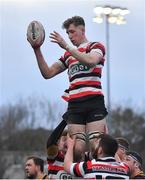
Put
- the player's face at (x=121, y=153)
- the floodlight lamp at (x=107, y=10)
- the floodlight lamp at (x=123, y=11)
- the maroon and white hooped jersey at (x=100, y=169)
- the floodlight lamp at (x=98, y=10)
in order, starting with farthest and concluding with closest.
→ 1. the floodlight lamp at (x=123, y=11)
2. the floodlight lamp at (x=107, y=10)
3. the floodlight lamp at (x=98, y=10)
4. the player's face at (x=121, y=153)
5. the maroon and white hooped jersey at (x=100, y=169)

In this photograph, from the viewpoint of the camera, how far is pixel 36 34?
6934mm

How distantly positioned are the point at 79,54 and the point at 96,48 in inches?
12.9

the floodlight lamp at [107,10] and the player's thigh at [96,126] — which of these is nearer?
the player's thigh at [96,126]

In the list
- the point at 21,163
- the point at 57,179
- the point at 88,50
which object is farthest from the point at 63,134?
the point at 21,163

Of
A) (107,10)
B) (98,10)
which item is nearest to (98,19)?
(98,10)

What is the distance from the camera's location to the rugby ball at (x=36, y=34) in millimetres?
6926

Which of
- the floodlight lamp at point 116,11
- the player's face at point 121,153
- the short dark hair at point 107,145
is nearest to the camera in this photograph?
the short dark hair at point 107,145

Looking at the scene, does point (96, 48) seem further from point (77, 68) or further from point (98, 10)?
point (98, 10)

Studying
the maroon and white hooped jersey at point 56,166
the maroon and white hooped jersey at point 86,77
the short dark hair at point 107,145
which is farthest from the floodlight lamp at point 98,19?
the short dark hair at point 107,145

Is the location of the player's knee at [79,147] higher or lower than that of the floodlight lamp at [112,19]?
lower

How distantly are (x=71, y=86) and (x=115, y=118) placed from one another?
44800 millimetres

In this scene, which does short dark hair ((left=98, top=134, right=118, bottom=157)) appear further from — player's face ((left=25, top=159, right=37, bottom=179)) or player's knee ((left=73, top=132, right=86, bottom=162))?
player's face ((left=25, top=159, right=37, bottom=179))

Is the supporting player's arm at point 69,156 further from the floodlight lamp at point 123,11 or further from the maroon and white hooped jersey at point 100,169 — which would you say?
the floodlight lamp at point 123,11

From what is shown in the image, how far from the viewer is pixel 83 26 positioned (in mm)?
6902
